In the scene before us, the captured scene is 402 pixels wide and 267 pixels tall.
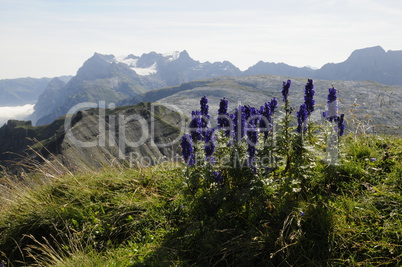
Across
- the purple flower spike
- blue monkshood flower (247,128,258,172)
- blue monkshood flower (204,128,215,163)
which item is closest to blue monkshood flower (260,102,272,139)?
blue monkshood flower (247,128,258,172)

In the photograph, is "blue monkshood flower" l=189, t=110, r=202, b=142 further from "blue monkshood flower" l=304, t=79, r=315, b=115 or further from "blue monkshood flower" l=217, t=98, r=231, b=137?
"blue monkshood flower" l=304, t=79, r=315, b=115

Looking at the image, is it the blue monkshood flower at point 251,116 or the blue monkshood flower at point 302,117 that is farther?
the blue monkshood flower at point 251,116

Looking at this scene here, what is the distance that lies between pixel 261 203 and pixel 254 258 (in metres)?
0.85

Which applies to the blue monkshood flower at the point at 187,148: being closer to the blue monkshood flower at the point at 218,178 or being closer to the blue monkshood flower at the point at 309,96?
the blue monkshood flower at the point at 218,178

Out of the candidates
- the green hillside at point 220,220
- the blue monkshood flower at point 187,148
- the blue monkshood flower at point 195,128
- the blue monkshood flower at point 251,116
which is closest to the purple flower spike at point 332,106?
the green hillside at point 220,220

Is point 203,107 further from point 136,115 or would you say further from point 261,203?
point 136,115

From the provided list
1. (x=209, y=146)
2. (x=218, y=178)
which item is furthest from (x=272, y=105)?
(x=218, y=178)

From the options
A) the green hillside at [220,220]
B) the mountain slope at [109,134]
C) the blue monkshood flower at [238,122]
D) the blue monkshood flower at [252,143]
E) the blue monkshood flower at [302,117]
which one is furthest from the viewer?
the mountain slope at [109,134]

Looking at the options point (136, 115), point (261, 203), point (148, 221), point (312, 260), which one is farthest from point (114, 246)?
point (136, 115)

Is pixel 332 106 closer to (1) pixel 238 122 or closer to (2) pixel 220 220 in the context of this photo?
(1) pixel 238 122

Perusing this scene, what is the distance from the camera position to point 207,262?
4.21 m

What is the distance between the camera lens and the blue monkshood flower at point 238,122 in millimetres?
5078

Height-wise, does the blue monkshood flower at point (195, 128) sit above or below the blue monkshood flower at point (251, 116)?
below

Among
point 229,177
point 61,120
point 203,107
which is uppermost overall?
point 203,107
